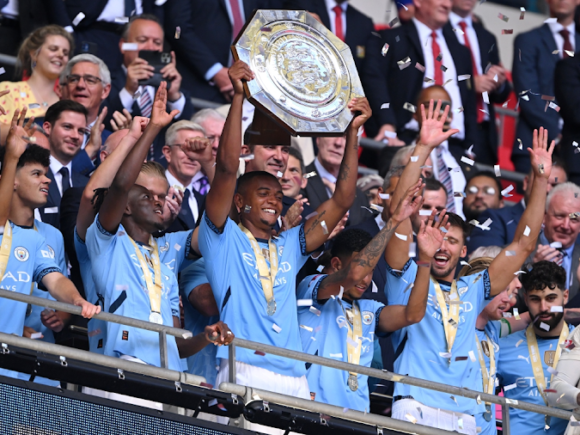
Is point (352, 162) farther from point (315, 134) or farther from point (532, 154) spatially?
point (532, 154)

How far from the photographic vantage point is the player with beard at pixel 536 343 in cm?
670

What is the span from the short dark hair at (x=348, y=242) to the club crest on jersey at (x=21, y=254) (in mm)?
1800

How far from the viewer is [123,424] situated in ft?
17.2

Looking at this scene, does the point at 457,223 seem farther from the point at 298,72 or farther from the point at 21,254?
the point at 21,254

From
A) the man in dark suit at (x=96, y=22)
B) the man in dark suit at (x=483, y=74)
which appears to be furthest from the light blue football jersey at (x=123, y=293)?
the man in dark suit at (x=483, y=74)

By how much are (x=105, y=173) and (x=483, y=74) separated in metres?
4.68

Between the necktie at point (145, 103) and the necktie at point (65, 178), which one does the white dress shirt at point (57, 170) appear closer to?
the necktie at point (65, 178)

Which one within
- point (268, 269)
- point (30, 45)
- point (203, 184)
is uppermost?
point (30, 45)

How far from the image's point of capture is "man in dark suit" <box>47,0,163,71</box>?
27.8 feet

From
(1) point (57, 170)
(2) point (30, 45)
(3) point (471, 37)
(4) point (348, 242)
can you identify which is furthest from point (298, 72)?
Result: (3) point (471, 37)

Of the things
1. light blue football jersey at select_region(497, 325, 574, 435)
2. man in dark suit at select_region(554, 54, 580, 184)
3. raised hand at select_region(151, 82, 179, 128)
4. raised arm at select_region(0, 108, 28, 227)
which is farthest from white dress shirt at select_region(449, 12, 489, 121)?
raised arm at select_region(0, 108, 28, 227)

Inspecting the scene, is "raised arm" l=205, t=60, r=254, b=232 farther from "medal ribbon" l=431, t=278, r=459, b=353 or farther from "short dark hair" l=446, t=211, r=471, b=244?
"short dark hair" l=446, t=211, r=471, b=244

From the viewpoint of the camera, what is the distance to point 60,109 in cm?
695

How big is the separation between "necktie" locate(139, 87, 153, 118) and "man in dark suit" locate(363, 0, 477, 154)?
2.08 m
